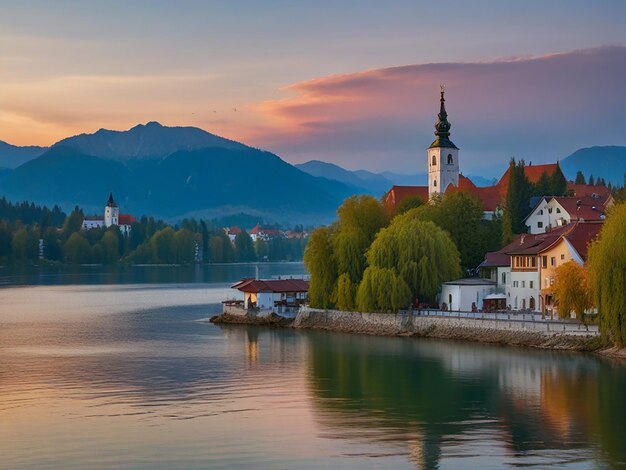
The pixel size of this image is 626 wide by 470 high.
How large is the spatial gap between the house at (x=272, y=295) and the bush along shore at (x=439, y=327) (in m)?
1.90

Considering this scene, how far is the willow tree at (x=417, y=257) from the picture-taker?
235 ft

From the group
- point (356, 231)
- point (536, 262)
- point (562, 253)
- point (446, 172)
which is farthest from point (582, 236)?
point (446, 172)

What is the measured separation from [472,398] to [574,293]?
17.3m

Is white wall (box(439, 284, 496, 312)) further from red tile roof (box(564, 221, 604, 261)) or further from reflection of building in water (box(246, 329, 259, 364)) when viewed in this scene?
reflection of building in water (box(246, 329, 259, 364))

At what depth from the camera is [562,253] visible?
219ft

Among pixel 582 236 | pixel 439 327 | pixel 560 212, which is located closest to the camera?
Answer: pixel 439 327

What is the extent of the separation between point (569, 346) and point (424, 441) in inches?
967

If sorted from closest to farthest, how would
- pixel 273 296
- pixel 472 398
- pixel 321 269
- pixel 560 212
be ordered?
pixel 472 398 < pixel 321 269 < pixel 273 296 < pixel 560 212

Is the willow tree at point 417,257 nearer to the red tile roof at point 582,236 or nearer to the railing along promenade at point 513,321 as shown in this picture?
the railing along promenade at point 513,321

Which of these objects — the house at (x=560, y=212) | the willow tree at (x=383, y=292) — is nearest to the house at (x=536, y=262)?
the willow tree at (x=383, y=292)

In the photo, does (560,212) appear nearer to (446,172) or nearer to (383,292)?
(446,172)

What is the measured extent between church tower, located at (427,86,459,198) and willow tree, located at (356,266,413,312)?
39.2 m

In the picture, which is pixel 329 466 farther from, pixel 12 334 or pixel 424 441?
pixel 12 334

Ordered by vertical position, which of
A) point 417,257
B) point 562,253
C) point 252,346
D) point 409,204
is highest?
point 409,204
